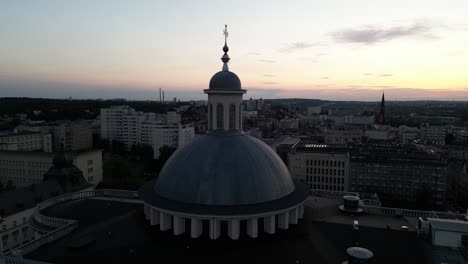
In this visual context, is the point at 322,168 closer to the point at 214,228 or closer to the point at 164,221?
the point at 164,221

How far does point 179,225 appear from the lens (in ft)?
74.6

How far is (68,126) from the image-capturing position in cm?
11744

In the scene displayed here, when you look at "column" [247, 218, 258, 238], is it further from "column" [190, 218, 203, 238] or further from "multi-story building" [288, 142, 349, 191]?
"multi-story building" [288, 142, 349, 191]

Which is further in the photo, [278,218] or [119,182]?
[119,182]

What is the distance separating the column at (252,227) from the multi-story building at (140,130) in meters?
84.9

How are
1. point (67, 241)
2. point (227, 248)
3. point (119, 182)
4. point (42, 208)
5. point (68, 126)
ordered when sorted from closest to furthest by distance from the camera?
point (227, 248), point (67, 241), point (42, 208), point (119, 182), point (68, 126)

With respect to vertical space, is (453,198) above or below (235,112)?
below

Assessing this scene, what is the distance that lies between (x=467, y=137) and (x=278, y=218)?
437ft

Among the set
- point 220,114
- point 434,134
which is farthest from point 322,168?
point 434,134

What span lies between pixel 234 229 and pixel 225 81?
411 inches

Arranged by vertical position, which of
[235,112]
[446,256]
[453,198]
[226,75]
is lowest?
[453,198]

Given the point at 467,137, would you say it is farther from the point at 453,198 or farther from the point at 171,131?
the point at 171,131

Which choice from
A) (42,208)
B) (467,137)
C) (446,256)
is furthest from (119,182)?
(467,137)

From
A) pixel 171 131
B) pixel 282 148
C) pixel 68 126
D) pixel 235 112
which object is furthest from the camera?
pixel 68 126
